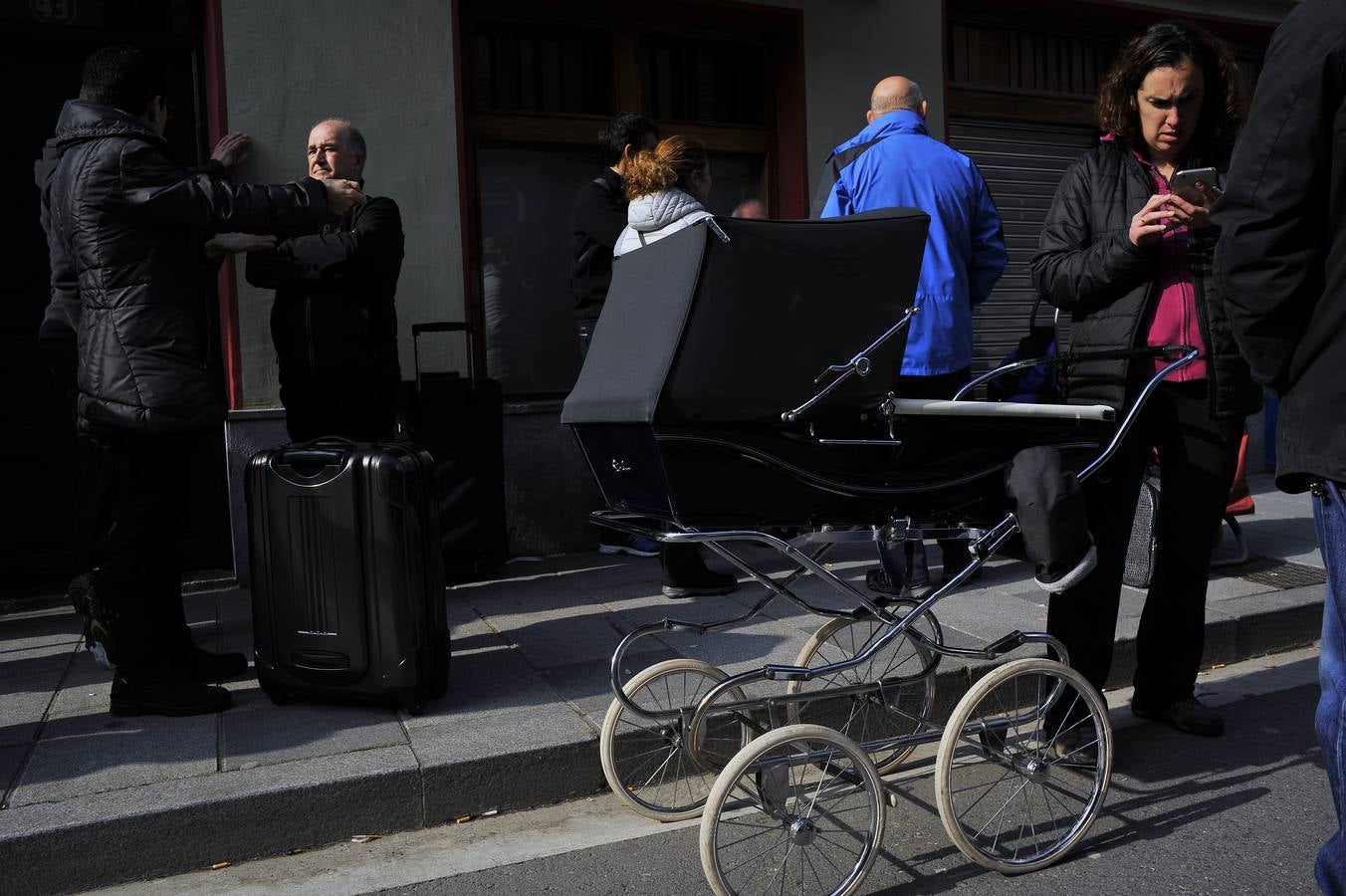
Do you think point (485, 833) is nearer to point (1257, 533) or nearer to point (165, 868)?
point (165, 868)

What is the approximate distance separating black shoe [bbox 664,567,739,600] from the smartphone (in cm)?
296

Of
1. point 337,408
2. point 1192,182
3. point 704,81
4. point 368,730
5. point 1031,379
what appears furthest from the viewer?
point 704,81

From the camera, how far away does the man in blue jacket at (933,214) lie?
15.9 ft

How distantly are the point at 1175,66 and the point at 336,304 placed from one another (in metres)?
3.37

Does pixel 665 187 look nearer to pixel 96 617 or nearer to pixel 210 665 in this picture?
pixel 210 665

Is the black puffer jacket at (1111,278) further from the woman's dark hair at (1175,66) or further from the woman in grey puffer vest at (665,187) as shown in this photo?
the woman in grey puffer vest at (665,187)

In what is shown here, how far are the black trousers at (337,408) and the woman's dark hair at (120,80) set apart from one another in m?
1.43

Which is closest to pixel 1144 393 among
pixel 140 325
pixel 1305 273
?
pixel 1305 273

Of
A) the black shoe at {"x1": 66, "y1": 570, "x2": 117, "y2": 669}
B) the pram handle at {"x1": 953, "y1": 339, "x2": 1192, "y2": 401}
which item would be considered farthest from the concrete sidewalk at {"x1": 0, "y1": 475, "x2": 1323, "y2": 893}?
the pram handle at {"x1": 953, "y1": 339, "x2": 1192, "y2": 401}

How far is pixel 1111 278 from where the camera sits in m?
3.61

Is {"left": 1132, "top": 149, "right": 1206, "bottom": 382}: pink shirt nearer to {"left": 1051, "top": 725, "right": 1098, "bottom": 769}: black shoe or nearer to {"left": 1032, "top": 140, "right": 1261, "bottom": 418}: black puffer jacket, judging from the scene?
{"left": 1032, "top": 140, "right": 1261, "bottom": 418}: black puffer jacket

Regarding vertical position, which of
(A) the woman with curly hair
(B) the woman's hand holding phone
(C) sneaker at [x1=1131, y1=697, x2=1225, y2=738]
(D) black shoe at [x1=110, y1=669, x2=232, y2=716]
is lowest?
(C) sneaker at [x1=1131, y1=697, x2=1225, y2=738]

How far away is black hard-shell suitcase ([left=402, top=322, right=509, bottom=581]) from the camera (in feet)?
19.6

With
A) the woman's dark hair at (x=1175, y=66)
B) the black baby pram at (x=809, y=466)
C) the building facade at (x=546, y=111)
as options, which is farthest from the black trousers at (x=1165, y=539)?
the building facade at (x=546, y=111)
